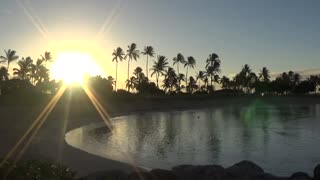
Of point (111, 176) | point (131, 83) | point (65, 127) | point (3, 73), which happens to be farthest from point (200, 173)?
point (131, 83)

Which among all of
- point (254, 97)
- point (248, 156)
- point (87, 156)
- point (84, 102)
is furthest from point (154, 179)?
point (254, 97)

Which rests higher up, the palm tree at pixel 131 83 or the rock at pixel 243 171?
the palm tree at pixel 131 83

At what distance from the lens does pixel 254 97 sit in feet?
501

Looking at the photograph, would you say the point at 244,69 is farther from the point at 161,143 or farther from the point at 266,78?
the point at 161,143

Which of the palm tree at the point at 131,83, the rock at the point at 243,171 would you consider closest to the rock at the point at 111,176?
the rock at the point at 243,171

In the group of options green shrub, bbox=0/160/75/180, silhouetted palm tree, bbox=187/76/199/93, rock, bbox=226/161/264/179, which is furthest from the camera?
silhouetted palm tree, bbox=187/76/199/93

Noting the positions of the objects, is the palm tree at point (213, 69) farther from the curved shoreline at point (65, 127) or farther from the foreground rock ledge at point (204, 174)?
the foreground rock ledge at point (204, 174)

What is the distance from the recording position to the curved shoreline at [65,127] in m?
22.3

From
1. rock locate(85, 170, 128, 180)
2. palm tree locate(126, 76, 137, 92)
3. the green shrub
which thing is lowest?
rock locate(85, 170, 128, 180)

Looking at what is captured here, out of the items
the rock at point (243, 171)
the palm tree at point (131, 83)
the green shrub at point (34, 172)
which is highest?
the palm tree at point (131, 83)

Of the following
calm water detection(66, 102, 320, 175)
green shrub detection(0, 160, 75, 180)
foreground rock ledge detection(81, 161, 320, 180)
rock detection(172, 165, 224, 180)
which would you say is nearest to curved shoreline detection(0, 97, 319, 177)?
calm water detection(66, 102, 320, 175)

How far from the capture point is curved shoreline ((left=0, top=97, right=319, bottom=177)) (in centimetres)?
2231

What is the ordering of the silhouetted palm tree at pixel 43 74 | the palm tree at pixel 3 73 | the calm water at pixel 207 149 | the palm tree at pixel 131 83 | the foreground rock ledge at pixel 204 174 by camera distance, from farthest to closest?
the palm tree at pixel 131 83, the silhouetted palm tree at pixel 43 74, the palm tree at pixel 3 73, the calm water at pixel 207 149, the foreground rock ledge at pixel 204 174

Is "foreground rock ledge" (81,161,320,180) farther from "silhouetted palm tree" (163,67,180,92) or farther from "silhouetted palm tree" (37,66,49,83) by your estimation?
"silhouetted palm tree" (163,67,180,92)
